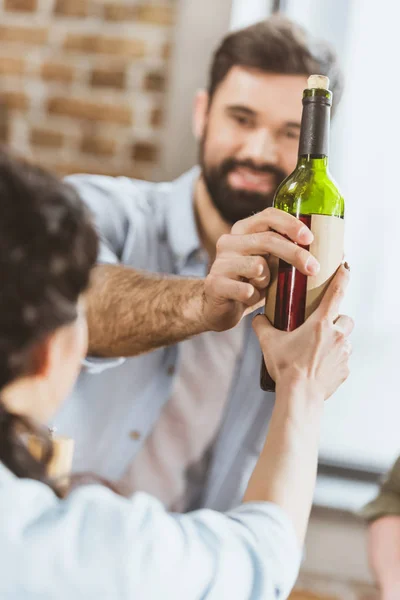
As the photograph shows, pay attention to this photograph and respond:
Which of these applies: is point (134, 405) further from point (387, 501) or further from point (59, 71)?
point (59, 71)

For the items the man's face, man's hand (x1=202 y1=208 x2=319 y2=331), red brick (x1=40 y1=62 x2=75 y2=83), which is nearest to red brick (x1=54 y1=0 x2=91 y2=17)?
red brick (x1=40 y1=62 x2=75 y2=83)

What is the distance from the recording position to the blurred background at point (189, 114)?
1783mm

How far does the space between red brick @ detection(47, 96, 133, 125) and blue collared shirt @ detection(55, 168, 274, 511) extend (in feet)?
1.08

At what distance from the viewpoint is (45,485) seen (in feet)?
1.95

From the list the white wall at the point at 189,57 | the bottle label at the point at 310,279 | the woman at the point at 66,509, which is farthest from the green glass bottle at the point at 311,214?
the white wall at the point at 189,57

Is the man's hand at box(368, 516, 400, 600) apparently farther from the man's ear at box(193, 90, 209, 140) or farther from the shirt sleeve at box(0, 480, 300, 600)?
the man's ear at box(193, 90, 209, 140)

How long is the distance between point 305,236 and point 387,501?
0.75m

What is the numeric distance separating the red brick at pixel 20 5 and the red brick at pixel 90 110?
23 centimetres

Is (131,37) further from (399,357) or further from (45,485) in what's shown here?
(45,485)

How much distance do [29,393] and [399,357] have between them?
1.51 m

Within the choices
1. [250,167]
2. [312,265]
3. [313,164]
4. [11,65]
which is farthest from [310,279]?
[11,65]

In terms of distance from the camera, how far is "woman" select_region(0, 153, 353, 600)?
531mm

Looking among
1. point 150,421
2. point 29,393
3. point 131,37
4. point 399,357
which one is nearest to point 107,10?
point 131,37

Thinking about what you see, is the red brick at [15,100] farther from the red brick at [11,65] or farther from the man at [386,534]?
the man at [386,534]
